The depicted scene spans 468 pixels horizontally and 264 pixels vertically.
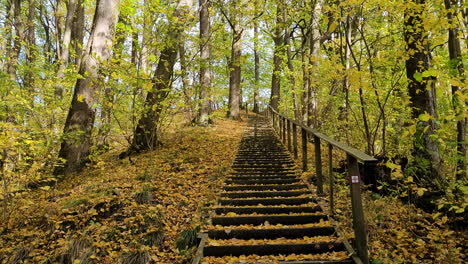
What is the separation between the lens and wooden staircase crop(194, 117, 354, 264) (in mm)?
3572

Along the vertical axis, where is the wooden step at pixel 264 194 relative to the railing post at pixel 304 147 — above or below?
below

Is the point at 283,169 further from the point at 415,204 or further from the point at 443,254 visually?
A: the point at 443,254

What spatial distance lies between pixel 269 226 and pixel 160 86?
4.96 metres

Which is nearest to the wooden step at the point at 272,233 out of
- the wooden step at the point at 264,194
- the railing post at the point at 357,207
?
the railing post at the point at 357,207

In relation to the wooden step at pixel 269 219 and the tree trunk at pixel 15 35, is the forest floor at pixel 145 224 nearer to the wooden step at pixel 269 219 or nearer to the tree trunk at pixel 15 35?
the wooden step at pixel 269 219

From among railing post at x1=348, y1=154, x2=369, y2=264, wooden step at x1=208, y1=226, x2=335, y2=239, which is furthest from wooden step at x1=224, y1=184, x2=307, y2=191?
railing post at x1=348, y1=154, x2=369, y2=264

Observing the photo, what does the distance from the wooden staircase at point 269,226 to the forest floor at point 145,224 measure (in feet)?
0.95

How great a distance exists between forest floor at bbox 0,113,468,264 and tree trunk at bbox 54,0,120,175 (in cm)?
94

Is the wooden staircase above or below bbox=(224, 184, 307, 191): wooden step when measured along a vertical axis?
below

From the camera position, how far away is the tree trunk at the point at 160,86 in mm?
7039

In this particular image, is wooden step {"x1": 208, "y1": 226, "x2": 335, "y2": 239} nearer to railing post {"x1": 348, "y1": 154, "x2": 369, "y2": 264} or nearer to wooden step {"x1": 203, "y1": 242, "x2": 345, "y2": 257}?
wooden step {"x1": 203, "y1": 242, "x2": 345, "y2": 257}

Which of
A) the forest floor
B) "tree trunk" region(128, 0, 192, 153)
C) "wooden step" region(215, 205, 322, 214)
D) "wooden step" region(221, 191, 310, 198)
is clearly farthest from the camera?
"tree trunk" region(128, 0, 192, 153)

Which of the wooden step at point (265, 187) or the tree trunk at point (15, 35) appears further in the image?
the tree trunk at point (15, 35)

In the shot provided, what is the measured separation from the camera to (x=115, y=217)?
4855mm
